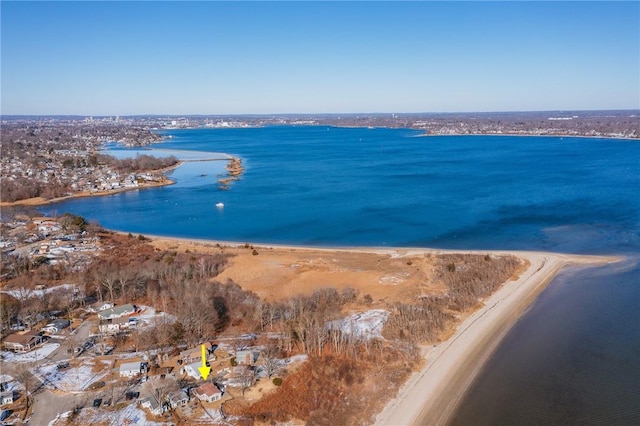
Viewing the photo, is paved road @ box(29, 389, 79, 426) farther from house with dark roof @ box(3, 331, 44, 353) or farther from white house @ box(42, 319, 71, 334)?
white house @ box(42, 319, 71, 334)

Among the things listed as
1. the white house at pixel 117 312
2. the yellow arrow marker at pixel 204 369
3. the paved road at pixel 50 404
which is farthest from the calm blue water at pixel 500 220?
the white house at pixel 117 312

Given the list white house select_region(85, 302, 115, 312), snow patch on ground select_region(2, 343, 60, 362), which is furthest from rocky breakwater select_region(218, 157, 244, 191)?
snow patch on ground select_region(2, 343, 60, 362)

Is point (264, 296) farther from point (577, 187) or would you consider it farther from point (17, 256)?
point (577, 187)

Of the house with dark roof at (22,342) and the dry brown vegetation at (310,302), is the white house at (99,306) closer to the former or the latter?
the dry brown vegetation at (310,302)

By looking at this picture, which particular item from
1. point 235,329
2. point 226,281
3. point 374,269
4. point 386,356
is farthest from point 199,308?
point 374,269

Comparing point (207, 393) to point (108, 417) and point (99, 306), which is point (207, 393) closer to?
point (108, 417)
